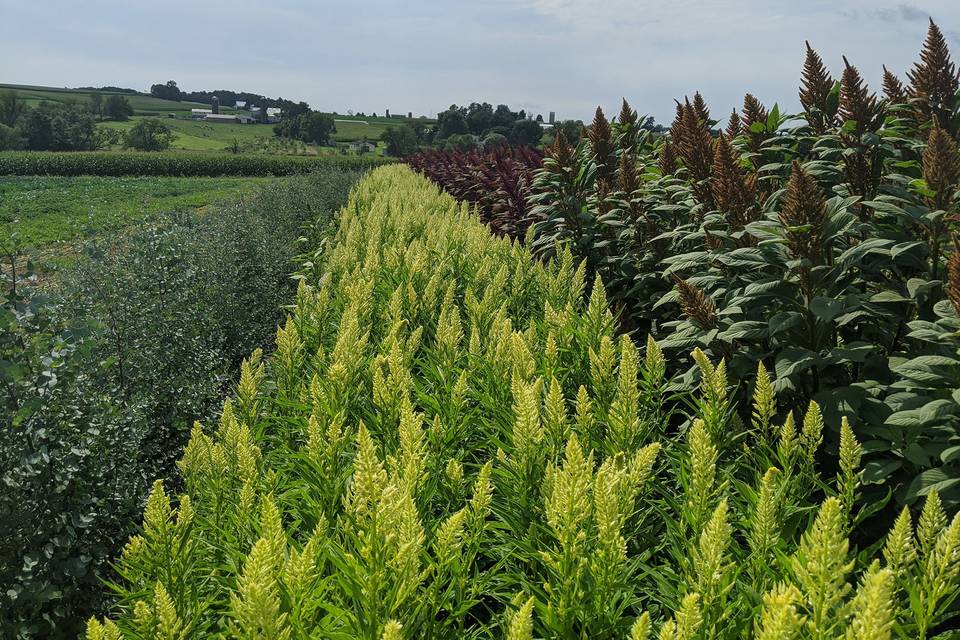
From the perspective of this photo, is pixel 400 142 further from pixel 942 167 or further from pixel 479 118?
pixel 942 167

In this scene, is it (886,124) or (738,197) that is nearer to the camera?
(738,197)

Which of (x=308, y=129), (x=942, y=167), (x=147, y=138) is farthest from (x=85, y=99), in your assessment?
(x=942, y=167)

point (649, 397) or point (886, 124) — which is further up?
point (886, 124)

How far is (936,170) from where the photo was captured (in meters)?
2.72

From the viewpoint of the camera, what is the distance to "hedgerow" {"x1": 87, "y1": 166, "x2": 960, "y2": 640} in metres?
1.44

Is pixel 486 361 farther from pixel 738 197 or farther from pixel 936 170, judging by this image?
pixel 936 170

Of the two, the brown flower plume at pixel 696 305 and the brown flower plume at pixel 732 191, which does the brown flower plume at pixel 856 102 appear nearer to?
the brown flower plume at pixel 732 191

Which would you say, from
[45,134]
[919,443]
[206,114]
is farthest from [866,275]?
[206,114]

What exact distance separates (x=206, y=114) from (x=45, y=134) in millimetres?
48670

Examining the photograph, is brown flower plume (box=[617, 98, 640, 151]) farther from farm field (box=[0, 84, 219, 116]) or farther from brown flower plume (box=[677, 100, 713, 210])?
farm field (box=[0, 84, 219, 116])

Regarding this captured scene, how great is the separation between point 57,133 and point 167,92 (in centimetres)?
7244

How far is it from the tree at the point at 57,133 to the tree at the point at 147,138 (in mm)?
5736

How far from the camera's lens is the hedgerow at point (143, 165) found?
60.9 m

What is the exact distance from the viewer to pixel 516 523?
84.4 inches
